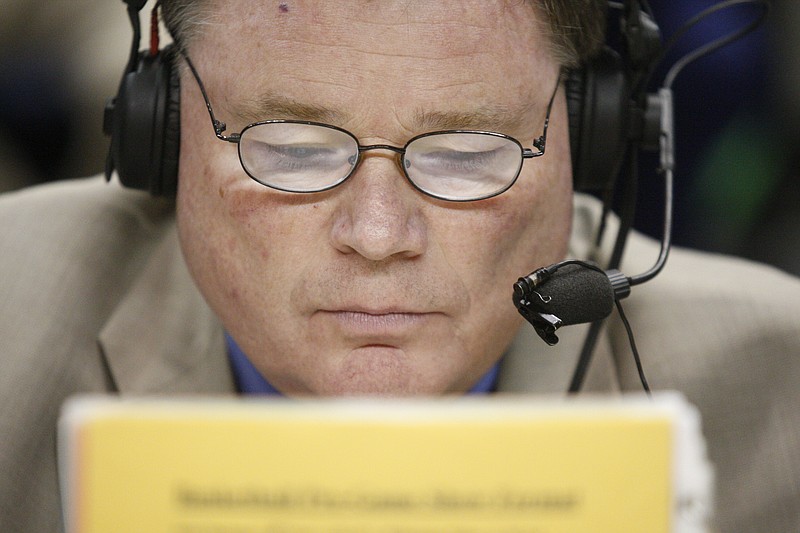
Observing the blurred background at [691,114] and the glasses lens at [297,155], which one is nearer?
the glasses lens at [297,155]

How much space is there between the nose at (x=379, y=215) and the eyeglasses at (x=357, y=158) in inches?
0.5

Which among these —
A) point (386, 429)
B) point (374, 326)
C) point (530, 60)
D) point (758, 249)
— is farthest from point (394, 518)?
point (758, 249)

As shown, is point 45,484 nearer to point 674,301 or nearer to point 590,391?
point 590,391

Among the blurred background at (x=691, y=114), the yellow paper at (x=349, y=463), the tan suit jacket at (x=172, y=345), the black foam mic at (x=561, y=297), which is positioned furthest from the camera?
the blurred background at (x=691, y=114)

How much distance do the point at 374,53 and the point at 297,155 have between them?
5.9 inches

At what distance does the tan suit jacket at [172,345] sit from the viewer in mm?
1327

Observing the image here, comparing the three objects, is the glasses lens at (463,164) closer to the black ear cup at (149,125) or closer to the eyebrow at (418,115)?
the eyebrow at (418,115)

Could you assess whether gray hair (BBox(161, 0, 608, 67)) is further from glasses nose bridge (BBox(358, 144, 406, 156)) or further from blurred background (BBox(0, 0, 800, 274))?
blurred background (BBox(0, 0, 800, 274))

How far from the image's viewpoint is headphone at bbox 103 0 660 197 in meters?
1.19

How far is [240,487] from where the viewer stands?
0.61 metres

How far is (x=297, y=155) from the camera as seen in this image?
1094 mm

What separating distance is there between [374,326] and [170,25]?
1.64ft

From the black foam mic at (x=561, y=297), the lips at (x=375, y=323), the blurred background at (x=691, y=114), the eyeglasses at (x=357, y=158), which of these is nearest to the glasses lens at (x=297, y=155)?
the eyeglasses at (x=357, y=158)

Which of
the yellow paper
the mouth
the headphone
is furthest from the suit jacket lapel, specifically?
the yellow paper
